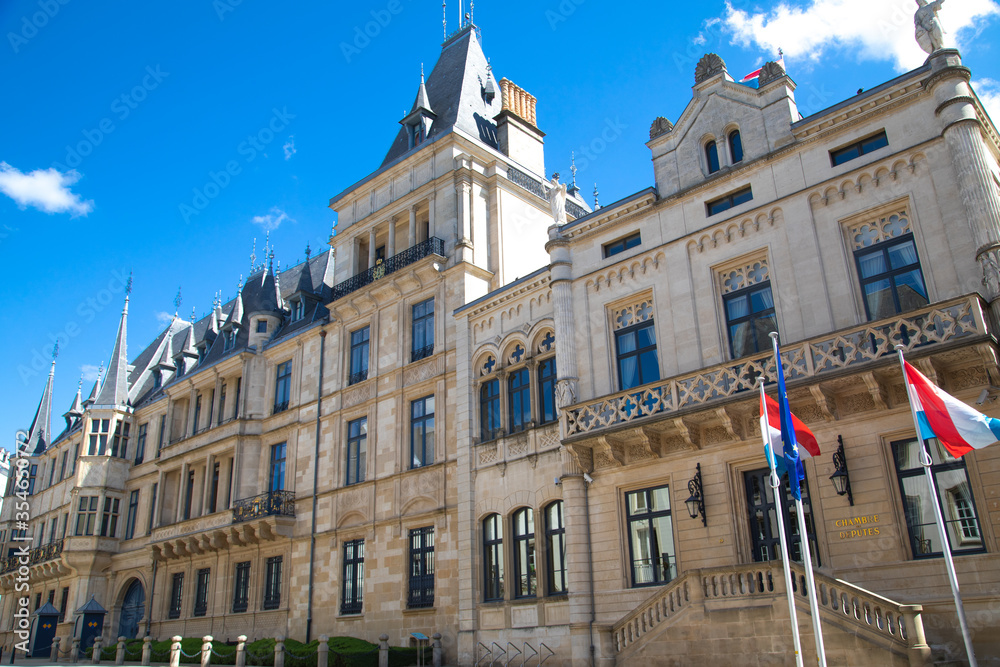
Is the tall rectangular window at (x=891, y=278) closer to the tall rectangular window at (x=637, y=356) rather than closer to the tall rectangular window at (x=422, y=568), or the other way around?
the tall rectangular window at (x=637, y=356)

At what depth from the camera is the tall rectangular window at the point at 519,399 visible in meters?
22.7

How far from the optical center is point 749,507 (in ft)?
56.0

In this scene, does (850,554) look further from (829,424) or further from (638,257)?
(638,257)

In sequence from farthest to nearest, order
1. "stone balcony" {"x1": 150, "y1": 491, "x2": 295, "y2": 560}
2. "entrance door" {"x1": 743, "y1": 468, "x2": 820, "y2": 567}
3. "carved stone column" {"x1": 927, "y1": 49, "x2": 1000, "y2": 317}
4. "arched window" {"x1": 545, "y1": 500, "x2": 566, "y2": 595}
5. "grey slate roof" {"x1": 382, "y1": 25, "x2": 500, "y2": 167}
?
"grey slate roof" {"x1": 382, "y1": 25, "x2": 500, "y2": 167} → "stone balcony" {"x1": 150, "y1": 491, "x2": 295, "y2": 560} → "arched window" {"x1": 545, "y1": 500, "x2": 566, "y2": 595} → "entrance door" {"x1": 743, "y1": 468, "x2": 820, "y2": 567} → "carved stone column" {"x1": 927, "y1": 49, "x2": 1000, "y2": 317}

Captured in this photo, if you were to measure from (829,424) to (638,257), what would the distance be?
6.63m

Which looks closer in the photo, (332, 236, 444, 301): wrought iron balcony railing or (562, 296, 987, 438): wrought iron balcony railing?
(562, 296, 987, 438): wrought iron balcony railing

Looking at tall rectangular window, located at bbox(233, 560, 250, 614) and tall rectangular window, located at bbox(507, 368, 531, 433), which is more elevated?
tall rectangular window, located at bbox(507, 368, 531, 433)

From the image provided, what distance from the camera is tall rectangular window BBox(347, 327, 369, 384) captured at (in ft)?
95.8

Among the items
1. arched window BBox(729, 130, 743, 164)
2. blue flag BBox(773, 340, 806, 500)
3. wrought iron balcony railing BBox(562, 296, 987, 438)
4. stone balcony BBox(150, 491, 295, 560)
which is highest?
arched window BBox(729, 130, 743, 164)

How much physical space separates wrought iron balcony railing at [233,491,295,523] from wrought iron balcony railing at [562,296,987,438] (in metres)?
14.2

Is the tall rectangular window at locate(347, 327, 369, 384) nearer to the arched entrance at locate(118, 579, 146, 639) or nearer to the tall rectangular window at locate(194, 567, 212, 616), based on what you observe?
the tall rectangular window at locate(194, 567, 212, 616)

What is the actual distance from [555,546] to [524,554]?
1083 millimetres

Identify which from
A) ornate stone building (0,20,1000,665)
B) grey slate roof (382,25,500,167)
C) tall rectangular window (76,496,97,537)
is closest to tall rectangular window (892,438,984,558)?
ornate stone building (0,20,1000,665)

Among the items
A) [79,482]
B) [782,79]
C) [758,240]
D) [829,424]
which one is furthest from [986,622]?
[79,482]
